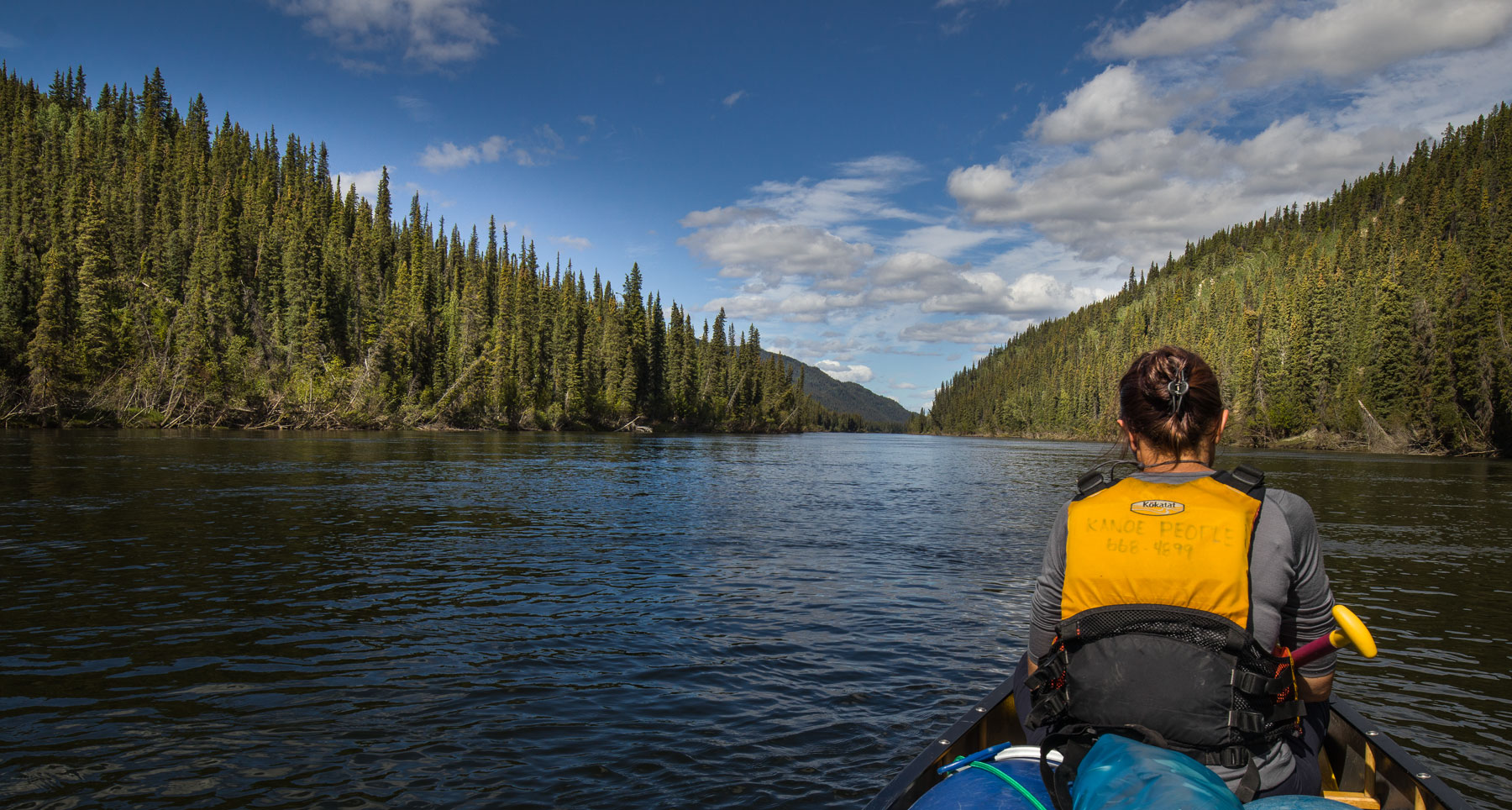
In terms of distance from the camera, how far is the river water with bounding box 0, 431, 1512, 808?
6.34 meters

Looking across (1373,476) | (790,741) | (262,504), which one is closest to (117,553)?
(262,504)

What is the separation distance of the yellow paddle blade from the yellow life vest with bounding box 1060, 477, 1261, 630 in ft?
1.13

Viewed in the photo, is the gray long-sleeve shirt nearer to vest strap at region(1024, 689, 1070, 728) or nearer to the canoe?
vest strap at region(1024, 689, 1070, 728)

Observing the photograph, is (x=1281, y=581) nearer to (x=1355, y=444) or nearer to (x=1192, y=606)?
(x=1192, y=606)

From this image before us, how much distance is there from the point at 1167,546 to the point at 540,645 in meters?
8.49

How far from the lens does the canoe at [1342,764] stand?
384 cm

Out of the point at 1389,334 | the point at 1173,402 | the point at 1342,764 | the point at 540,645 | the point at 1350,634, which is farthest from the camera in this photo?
the point at 1389,334

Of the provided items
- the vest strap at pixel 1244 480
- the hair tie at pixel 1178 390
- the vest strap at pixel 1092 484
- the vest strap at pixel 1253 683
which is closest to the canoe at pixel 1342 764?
the vest strap at pixel 1253 683

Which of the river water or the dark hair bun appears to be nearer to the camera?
the dark hair bun

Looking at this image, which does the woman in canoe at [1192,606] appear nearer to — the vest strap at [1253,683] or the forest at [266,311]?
the vest strap at [1253,683]

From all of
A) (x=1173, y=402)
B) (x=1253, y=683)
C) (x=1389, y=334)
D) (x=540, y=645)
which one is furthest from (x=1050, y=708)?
(x=1389, y=334)

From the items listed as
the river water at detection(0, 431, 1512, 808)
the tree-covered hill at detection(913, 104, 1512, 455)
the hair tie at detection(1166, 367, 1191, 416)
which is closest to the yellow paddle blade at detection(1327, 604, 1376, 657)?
the hair tie at detection(1166, 367, 1191, 416)

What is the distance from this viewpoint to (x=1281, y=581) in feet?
9.89

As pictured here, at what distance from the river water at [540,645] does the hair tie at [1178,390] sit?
4.27 metres
